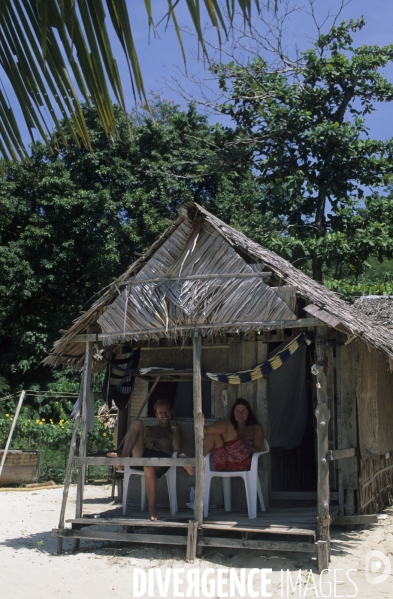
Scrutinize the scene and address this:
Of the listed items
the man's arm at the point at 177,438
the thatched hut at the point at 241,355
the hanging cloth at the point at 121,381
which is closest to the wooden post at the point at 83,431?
the thatched hut at the point at 241,355

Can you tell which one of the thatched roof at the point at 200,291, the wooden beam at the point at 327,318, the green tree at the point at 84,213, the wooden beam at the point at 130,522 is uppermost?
the green tree at the point at 84,213

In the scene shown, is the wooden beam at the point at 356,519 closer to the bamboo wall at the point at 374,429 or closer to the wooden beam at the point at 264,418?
the bamboo wall at the point at 374,429

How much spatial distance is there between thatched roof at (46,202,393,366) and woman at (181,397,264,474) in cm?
115

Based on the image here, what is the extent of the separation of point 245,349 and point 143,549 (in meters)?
2.61

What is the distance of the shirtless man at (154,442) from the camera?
7.47 metres

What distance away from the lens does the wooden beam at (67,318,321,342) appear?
6.66 m

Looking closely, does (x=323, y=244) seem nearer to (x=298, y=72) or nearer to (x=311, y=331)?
(x=298, y=72)

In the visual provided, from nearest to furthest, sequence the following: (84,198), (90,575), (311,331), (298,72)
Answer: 1. (90,575)
2. (311,331)
3. (298,72)
4. (84,198)

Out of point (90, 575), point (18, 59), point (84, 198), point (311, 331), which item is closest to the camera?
point (18, 59)

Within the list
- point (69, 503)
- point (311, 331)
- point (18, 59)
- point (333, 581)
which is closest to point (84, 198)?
point (69, 503)

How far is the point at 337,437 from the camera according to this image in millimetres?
7836

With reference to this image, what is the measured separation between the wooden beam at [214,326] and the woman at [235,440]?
3.77 feet

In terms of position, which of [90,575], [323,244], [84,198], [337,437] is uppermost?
[84,198]

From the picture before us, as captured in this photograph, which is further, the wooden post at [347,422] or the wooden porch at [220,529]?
the wooden post at [347,422]
